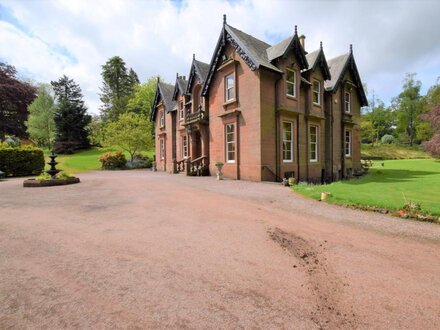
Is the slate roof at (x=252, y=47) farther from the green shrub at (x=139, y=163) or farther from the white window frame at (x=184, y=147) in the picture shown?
the green shrub at (x=139, y=163)

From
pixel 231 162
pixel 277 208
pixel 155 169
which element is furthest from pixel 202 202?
pixel 155 169

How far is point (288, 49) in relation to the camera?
16281mm

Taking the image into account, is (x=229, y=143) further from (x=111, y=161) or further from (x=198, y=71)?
(x=111, y=161)

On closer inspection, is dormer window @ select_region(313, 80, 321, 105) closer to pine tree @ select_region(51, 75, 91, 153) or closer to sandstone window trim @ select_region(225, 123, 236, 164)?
sandstone window trim @ select_region(225, 123, 236, 164)

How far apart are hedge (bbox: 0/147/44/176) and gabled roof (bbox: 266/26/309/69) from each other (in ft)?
75.7

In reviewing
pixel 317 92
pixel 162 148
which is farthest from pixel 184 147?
pixel 317 92

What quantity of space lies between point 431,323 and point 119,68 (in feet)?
246

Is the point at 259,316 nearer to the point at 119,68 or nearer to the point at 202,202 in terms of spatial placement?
the point at 202,202

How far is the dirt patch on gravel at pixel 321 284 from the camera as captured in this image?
2626mm

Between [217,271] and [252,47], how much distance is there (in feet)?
54.1

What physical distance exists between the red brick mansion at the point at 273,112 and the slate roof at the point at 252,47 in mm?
62

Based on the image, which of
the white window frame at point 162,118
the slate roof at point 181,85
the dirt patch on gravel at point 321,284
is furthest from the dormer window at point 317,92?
the white window frame at point 162,118

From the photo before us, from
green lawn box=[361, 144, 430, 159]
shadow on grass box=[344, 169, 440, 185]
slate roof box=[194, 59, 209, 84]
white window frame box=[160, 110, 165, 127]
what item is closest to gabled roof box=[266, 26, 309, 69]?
slate roof box=[194, 59, 209, 84]

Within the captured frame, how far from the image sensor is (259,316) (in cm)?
267
